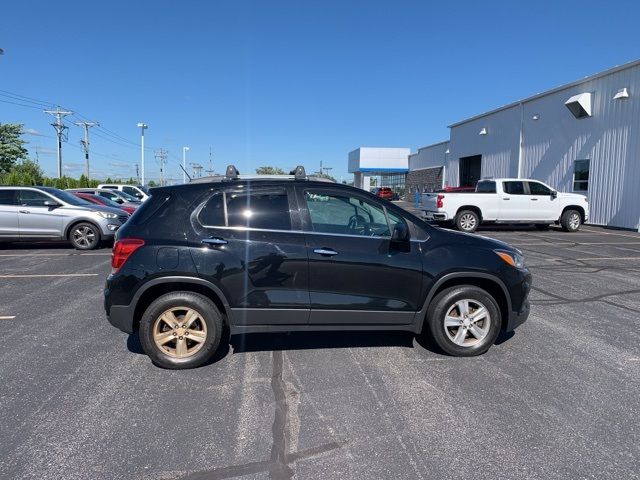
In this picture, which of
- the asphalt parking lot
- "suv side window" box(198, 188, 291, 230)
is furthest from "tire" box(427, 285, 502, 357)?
"suv side window" box(198, 188, 291, 230)

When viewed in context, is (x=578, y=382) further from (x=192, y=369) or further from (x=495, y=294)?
(x=192, y=369)

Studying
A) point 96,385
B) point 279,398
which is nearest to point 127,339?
point 96,385

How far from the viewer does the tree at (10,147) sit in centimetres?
6588

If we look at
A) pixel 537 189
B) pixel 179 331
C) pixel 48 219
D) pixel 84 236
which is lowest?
pixel 179 331

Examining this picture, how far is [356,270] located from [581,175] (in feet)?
63.6

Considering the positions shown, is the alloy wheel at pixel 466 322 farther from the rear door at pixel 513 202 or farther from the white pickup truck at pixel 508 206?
the rear door at pixel 513 202

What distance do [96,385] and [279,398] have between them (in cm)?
163

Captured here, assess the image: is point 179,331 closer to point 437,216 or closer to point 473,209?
point 437,216

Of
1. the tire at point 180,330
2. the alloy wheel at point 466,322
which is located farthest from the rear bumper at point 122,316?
the alloy wheel at point 466,322

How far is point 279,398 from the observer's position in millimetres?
3666

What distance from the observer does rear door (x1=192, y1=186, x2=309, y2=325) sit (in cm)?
414

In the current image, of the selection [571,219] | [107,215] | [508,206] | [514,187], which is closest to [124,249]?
[107,215]

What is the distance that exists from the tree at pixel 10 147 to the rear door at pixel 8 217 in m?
65.7

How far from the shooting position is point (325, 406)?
139 inches
